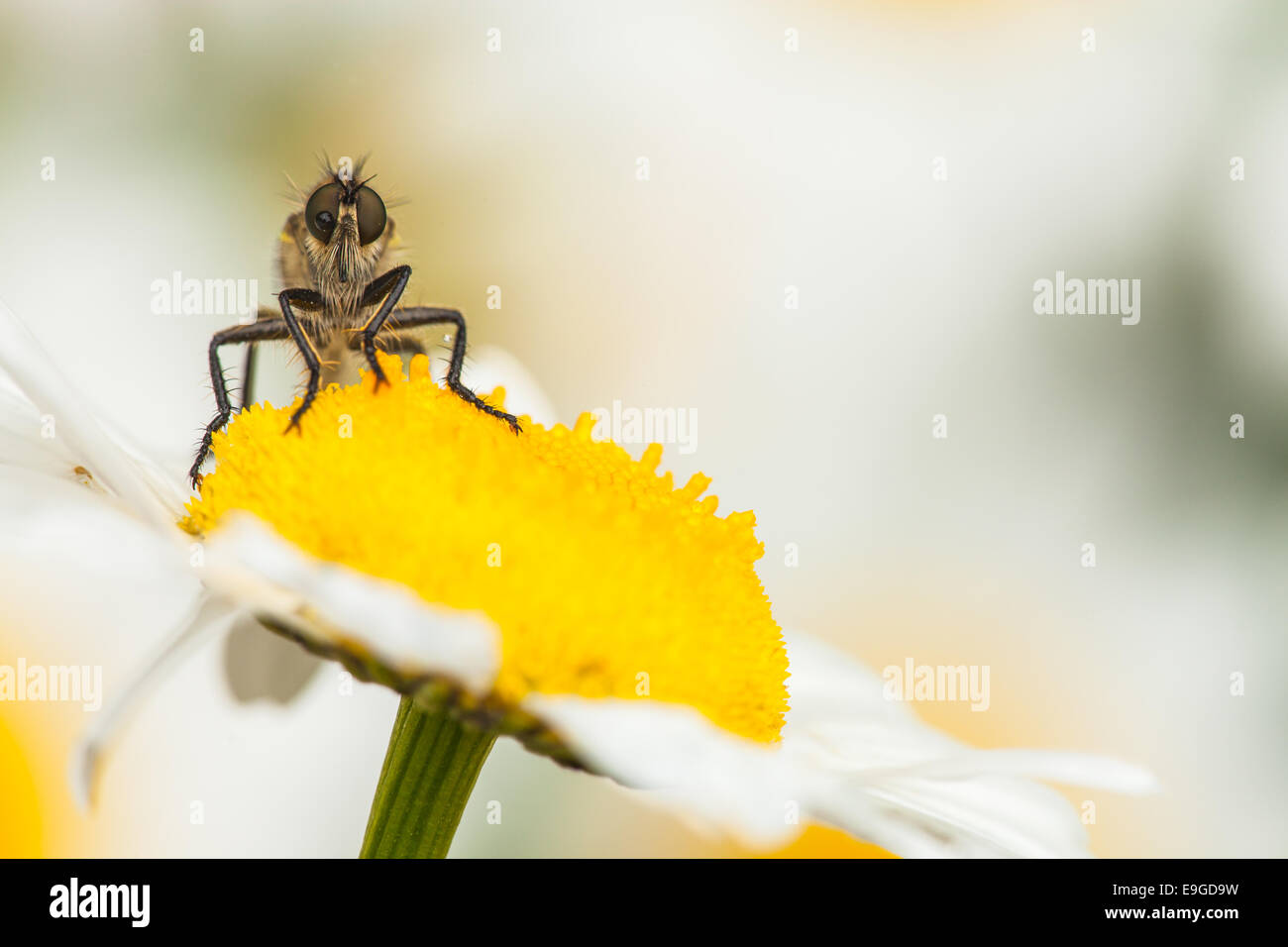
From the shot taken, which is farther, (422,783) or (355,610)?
(422,783)

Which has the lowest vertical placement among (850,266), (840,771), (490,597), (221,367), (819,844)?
(819,844)

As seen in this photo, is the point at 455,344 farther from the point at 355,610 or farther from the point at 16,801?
the point at 16,801

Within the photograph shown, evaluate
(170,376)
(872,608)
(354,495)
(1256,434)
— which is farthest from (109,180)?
(1256,434)

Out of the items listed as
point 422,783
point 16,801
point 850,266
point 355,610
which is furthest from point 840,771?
point 850,266

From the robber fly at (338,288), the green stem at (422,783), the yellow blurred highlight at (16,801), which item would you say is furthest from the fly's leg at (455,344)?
the yellow blurred highlight at (16,801)

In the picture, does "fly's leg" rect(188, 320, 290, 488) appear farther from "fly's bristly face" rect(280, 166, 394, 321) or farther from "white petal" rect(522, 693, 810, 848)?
"white petal" rect(522, 693, 810, 848)

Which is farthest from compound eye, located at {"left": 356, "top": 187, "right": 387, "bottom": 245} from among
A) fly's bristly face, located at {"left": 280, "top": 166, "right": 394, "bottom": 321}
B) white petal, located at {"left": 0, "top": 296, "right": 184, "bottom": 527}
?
white petal, located at {"left": 0, "top": 296, "right": 184, "bottom": 527}
